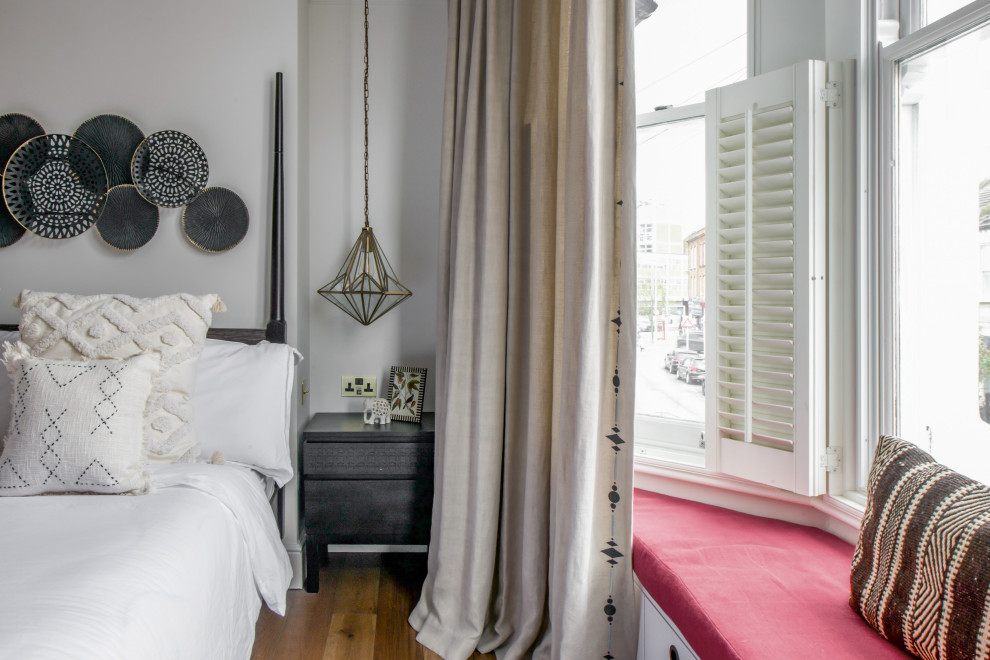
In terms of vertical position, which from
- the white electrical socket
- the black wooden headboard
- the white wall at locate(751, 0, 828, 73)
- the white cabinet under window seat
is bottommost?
the white cabinet under window seat

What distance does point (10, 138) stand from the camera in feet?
6.77

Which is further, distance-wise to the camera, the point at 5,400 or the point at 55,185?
the point at 55,185

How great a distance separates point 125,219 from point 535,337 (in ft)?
5.39

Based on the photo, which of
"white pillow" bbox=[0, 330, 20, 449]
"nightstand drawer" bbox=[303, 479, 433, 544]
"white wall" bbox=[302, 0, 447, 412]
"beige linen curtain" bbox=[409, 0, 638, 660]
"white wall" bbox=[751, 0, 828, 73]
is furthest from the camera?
"white wall" bbox=[302, 0, 447, 412]

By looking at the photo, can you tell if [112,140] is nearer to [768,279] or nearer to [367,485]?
[367,485]

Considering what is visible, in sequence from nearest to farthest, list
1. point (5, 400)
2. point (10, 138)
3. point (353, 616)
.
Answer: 1. point (5, 400)
2. point (353, 616)
3. point (10, 138)

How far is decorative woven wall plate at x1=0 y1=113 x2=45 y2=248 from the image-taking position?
2062 mm

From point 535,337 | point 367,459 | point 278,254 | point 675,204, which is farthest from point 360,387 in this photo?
point 675,204

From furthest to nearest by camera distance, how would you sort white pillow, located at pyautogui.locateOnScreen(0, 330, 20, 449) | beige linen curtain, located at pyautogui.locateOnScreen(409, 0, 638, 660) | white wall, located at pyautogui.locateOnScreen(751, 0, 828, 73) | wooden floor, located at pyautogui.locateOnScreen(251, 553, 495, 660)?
wooden floor, located at pyautogui.locateOnScreen(251, 553, 495, 660) < white pillow, located at pyautogui.locateOnScreen(0, 330, 20, 449) < white wall, located at pyautogui.locateOnScreen(751, 0, 828, 73) < beige linen curtain, located at pyautogui.locateOnScreen(409, 0, 638, 660)

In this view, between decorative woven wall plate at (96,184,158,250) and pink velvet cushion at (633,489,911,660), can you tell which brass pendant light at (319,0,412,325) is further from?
pink velvet cushion at (633,489,911,660)

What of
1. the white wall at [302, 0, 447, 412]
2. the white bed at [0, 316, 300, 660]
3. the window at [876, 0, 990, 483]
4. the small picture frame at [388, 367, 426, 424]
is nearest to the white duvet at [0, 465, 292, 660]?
the white bed at [0, 316, 300, 660]

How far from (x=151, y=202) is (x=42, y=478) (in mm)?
1105

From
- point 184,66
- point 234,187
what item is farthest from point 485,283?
point 184,66

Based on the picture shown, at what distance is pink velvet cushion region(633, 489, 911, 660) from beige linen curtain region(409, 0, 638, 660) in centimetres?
18
